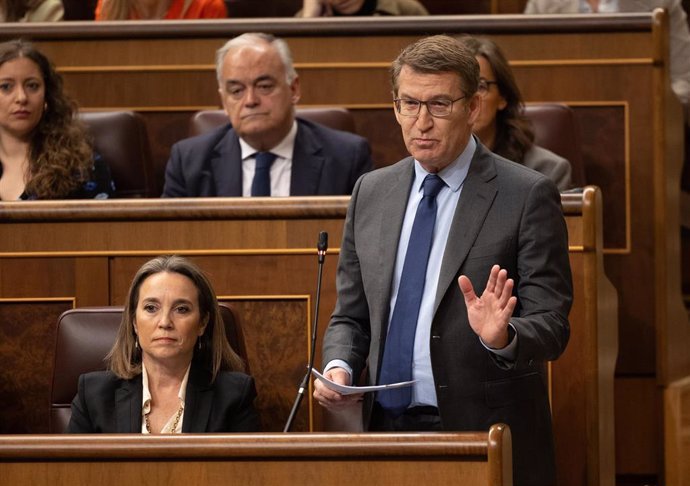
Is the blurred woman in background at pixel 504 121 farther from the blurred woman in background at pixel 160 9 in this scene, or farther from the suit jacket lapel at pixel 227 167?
the blurred woman in background at pixel 160 9

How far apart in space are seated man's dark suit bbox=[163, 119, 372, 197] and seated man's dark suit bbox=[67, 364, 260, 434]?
693 mm

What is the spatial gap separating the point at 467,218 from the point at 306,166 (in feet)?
3.00

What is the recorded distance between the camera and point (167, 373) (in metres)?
1.96

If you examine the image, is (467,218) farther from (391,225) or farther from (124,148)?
(124,148)

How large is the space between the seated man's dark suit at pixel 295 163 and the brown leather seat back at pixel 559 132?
0.36m

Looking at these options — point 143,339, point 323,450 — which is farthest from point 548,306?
point 143,339

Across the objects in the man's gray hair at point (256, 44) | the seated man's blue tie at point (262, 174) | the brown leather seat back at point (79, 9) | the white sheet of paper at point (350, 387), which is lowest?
the white sheet of paper at point (350, 387)

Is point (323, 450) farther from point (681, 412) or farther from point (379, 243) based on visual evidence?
point (681, 412)

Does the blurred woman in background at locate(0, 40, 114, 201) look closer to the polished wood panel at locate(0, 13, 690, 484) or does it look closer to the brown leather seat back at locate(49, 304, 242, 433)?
the polished wood panel at locate(0, 13, 690, 484)

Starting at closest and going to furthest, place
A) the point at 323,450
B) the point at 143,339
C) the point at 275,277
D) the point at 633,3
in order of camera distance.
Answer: the point at 323,450
the point at 143,339
the point at 275,277
the point at 633,3

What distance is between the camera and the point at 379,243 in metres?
1.75

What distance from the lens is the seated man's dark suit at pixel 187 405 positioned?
6.32 feet

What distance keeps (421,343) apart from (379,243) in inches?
5.8

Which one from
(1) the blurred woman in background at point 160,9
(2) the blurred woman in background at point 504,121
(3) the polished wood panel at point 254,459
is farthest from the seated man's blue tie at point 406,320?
(1) the blurred woman in background at point 160,9
